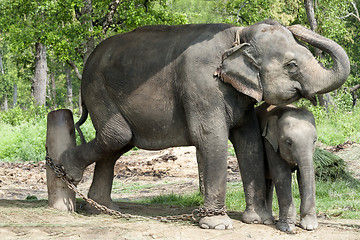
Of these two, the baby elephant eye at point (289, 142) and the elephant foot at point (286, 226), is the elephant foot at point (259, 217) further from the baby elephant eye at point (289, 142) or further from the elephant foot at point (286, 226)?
the baby elephant eye at point (289, 142)

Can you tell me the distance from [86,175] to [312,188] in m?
8.15

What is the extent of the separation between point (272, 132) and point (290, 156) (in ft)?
A: 1.39

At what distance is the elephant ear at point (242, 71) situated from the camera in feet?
20.3

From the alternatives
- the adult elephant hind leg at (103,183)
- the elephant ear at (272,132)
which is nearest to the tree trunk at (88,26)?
the adult elephant hind leg at (103,183)

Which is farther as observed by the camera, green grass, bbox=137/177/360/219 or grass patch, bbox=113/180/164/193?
grass patch, bbox=113/180/164/193

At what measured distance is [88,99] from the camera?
7.20 metres

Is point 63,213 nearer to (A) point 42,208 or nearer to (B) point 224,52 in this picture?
(A) point 42,208

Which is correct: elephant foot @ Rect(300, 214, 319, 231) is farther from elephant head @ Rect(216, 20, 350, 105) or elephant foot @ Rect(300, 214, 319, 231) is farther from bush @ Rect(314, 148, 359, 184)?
bush @ Rect(314, 148, 359, 184)

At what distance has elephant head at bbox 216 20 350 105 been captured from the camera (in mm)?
6074

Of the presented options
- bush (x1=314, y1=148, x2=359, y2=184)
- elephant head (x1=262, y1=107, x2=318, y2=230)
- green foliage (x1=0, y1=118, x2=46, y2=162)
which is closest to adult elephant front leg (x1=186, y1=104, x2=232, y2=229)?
elephant head (x1=262, y1=107, x2=318, y2=230)

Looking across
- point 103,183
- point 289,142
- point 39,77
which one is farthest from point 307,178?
point 39,77

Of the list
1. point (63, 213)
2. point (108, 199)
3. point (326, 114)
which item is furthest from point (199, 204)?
point (326, 114)

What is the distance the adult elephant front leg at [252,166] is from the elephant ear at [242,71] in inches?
20.5

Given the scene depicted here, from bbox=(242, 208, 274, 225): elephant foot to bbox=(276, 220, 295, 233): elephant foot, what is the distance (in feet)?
1.01
